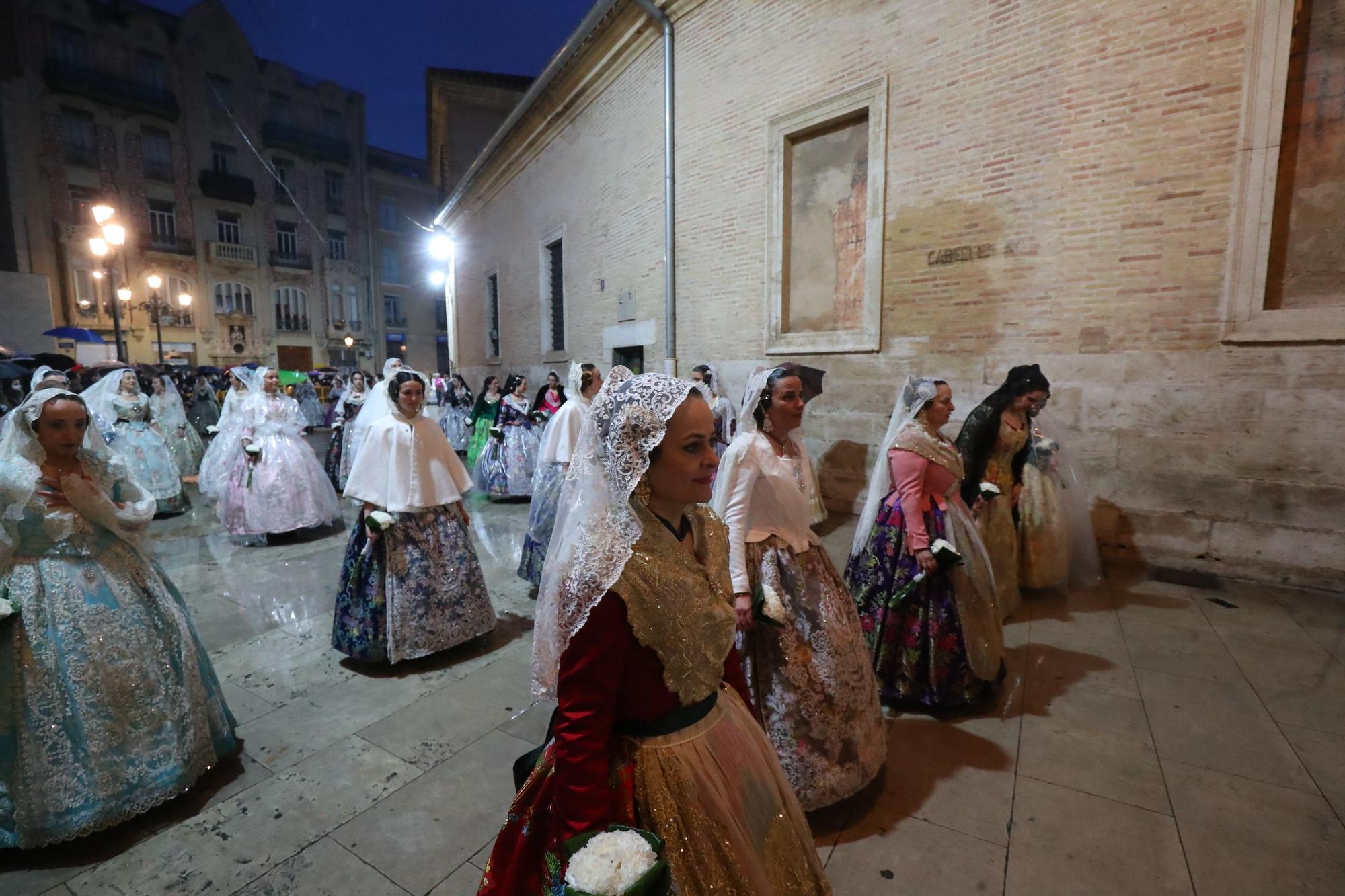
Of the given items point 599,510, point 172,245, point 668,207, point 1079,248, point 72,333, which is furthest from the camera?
point 172,245

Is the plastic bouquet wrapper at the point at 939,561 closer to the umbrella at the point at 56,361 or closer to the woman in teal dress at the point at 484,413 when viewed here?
the woman in teal dress at the point at 484,413

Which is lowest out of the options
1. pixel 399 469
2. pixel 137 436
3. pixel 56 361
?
pixel 137 436

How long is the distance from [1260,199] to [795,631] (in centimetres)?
615

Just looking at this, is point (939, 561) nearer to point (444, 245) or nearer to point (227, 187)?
point (444, 245)

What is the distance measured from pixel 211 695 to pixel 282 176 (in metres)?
41.0

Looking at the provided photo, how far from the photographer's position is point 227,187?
103ft

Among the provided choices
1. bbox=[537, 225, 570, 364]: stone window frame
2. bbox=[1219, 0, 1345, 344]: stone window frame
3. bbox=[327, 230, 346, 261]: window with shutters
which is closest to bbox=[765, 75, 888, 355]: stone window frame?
bbox=[1219, 0, 1345, 344]: stone window frame

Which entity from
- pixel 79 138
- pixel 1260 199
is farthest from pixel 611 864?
pixel 79 138

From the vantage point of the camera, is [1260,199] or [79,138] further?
[79,138]

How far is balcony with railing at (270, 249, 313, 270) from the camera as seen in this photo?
33062mm

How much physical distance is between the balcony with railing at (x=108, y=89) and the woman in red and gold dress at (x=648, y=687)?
131ft

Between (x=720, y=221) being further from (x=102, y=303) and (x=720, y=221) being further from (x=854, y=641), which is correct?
(x=102, y=303)

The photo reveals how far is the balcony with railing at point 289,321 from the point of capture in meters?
33.2

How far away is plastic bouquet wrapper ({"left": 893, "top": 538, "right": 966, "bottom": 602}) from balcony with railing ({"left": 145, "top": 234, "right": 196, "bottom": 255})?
37.9 meters
